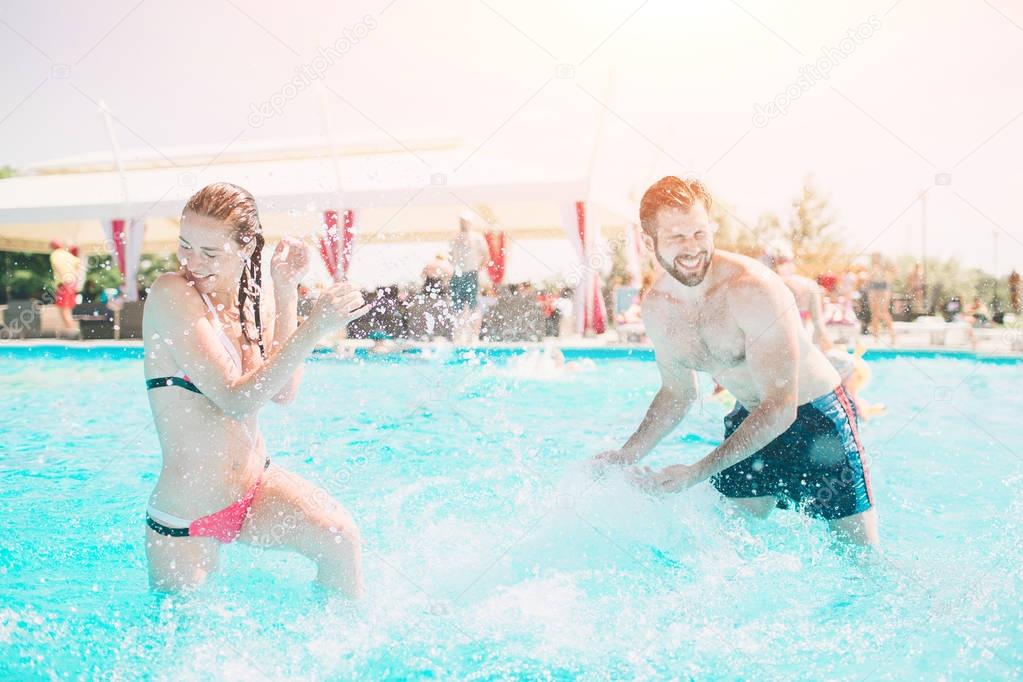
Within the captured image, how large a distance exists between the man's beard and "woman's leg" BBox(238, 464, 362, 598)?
51.7 inches

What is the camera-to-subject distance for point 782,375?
8.50 feet

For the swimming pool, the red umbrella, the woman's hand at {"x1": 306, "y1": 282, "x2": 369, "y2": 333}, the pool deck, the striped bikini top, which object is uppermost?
the red umbrella

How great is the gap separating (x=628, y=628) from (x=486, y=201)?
403 inches

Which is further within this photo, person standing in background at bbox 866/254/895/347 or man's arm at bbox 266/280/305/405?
person standing in background at bbox 866/254/895/347

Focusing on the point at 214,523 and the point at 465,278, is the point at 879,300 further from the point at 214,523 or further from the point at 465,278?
the point at 214,523

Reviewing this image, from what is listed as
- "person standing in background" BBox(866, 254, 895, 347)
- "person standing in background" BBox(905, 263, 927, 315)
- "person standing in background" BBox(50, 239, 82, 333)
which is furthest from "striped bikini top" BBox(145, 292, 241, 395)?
"person standing in background" BBox(905, 263, 927, 315)

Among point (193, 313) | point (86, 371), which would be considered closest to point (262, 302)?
point (193, 313)

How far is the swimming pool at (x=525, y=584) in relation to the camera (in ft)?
7.25

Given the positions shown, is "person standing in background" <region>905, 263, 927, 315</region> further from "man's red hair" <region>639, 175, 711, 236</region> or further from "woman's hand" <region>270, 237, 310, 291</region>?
"woman's hand" <region>270, 237, 310, 291</region>

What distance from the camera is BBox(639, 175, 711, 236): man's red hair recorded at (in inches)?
101

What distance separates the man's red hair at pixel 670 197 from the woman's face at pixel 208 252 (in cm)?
126

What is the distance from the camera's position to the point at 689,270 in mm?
2641

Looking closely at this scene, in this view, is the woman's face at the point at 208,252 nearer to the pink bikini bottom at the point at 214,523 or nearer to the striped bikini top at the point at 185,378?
the striped bikini top at the point at 185,378

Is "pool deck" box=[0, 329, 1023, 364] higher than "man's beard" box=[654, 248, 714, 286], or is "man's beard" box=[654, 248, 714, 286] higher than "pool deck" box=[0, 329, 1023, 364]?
"man's beard" box=[654, 248, 714, 286]
